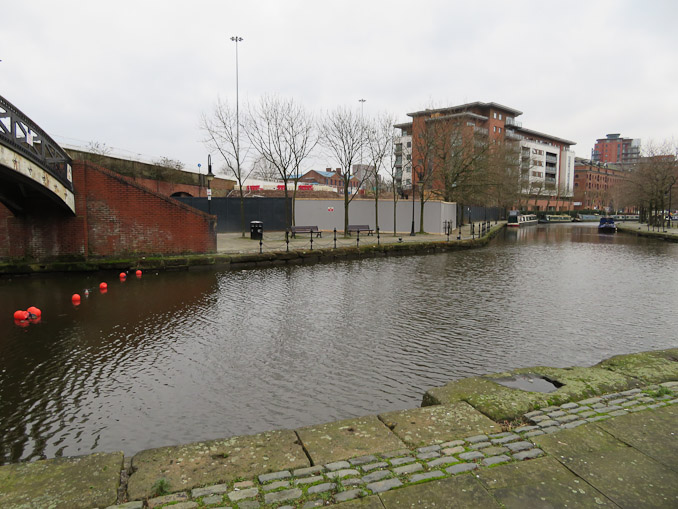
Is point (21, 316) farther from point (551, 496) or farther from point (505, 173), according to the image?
point (505, 173)

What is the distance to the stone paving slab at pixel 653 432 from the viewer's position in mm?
3469

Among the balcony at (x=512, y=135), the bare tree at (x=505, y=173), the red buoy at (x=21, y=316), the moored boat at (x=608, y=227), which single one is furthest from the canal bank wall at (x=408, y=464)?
the balcony at (x=512, y=135)

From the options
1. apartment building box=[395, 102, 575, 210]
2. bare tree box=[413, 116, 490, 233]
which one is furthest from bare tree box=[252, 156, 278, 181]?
bare tree box=[413, 116, 490, 233]

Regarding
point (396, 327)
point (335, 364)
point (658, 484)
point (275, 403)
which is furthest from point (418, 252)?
point (658, 484)

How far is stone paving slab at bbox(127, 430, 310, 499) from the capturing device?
121 inches

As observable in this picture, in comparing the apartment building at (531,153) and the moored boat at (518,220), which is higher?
the apartment building at (531,153)

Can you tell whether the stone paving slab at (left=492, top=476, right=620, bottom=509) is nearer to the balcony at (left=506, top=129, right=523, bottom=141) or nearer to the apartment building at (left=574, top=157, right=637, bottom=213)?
the balcony at (left=506, top=129, right=523, bottom=141)

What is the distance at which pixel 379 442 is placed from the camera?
3.63 m

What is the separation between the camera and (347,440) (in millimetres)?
3668

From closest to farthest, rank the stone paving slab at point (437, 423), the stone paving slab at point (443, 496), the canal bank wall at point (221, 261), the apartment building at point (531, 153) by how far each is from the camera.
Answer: the stone paving slab at point (443, 496), the stone paving slab at point (437, 423), the canal bank wall at point (221, 261), the apartment building at point (531, 153)

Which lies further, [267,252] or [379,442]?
[267,252]

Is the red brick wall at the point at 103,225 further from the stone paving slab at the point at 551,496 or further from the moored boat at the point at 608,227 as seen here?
the moored boat at the point at 608,227

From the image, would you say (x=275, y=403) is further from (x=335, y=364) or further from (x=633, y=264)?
(x=633, y=264)

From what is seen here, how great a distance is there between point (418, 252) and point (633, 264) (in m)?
9.29
